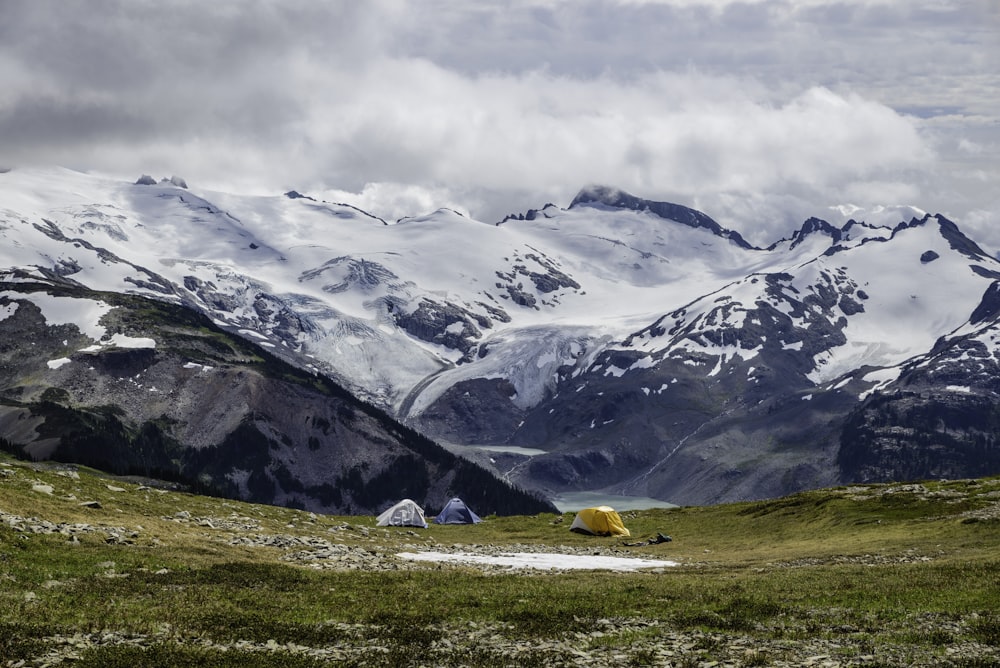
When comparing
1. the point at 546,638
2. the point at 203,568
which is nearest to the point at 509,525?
the point at 203,568

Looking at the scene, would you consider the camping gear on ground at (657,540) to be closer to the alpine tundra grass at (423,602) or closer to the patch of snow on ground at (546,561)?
the patch of snow on ground at (546,561)

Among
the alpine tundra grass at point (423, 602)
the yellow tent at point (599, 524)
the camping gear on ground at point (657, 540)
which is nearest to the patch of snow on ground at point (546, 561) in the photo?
the alpine tundra grass at point (423, 602)

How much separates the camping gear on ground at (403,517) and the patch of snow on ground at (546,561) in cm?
4277

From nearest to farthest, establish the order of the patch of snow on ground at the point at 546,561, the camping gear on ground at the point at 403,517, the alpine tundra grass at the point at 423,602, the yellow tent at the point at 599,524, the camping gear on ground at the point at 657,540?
the alpine tundra grass at the point at 423,602, the patch of snow on ground at the point at 546,561, the camping gear on ground at the point at 657,540, the yellow tent at the point at 599,524, the camping gear on ground at the point at 403,517

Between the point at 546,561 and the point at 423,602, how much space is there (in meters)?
35.1

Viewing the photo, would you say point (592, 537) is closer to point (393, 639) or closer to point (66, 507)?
point (66, 507)

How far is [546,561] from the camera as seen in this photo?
7762 cm

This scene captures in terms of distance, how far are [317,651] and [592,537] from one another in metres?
80.6

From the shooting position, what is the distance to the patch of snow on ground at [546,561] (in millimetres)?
72312

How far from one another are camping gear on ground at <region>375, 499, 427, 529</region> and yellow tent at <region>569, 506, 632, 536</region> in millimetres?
20763

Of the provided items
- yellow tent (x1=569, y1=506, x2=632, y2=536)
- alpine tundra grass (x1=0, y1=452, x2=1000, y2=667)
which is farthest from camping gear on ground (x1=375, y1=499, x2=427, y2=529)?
alpine tundra grass (x1=0, y1=452, x2=1000, y2=667)

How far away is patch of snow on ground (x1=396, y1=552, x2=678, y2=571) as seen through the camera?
72.3 meters

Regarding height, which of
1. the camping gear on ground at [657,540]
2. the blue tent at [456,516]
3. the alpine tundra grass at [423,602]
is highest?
the alpine tundra grass at [423,602]

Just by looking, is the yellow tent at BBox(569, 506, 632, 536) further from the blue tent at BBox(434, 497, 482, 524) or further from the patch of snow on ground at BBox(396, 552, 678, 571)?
the patch of snow on ground at BBox(396, 552, 678, 571)
